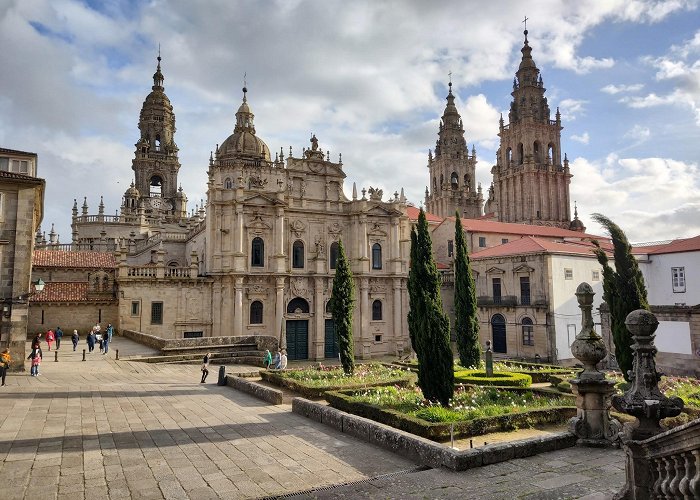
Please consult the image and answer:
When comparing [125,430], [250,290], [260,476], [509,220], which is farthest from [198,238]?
[509,220]

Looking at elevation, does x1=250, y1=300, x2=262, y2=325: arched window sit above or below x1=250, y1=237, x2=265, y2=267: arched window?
below

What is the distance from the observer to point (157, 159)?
230 feet

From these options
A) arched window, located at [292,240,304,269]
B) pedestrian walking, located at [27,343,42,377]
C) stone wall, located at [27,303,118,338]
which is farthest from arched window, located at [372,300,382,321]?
pedestrian walking, located at [27,343,42,377]

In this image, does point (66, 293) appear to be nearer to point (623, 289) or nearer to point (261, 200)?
point (261, 200)

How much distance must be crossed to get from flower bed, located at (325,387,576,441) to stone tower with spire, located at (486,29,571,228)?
2580 inches

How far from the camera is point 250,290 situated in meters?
39.0

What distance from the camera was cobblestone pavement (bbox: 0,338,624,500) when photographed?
838 cm

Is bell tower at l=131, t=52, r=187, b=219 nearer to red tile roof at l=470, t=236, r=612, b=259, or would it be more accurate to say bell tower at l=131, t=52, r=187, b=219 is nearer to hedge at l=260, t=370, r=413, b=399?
red tile roof at l=470, t=236, r=612, b=259

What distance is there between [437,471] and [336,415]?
437 cm

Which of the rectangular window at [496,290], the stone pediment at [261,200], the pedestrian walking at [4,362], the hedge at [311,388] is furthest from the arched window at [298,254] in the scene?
the pedestrian walking at [4,362]

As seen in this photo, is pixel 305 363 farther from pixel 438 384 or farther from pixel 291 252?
pixel 438 384

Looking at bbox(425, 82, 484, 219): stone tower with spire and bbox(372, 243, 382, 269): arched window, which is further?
bbox(425, 82, 484, 219): stone tower with spire

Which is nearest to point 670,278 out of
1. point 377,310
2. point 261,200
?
point 377,310

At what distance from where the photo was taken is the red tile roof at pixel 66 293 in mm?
34094
